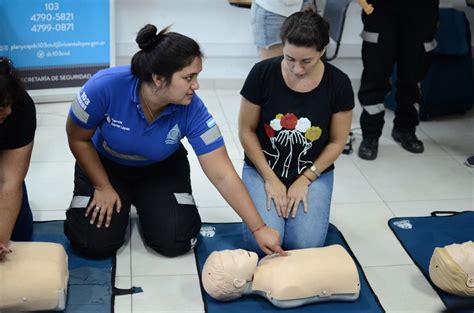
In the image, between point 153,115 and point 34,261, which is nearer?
point 34,261

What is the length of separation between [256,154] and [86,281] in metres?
0.73

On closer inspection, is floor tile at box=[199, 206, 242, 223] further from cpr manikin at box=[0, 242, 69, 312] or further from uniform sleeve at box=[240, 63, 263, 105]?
cpr manikin at box=[0, 242, 69, 312]

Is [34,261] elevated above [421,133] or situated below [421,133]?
above

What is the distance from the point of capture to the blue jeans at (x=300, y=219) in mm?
2385

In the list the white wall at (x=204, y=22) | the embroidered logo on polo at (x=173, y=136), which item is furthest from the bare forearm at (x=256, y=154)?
the white wall at (x=204, y=22)

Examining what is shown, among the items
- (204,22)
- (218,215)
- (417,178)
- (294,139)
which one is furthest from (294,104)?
(204,22)

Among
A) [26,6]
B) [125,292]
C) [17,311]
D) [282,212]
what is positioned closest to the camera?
[17,311]

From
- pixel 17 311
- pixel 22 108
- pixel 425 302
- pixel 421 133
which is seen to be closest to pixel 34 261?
pixel 17 311

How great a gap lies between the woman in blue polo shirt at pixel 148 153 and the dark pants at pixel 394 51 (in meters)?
1.16

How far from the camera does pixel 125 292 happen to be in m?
2.21

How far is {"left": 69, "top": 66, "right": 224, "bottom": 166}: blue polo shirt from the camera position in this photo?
2.19 m

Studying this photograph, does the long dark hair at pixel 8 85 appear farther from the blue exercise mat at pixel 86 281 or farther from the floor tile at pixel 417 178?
the floor tile at pixel 417 178

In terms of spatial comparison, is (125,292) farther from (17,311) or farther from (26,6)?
(26,6)

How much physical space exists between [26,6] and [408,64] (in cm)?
199
